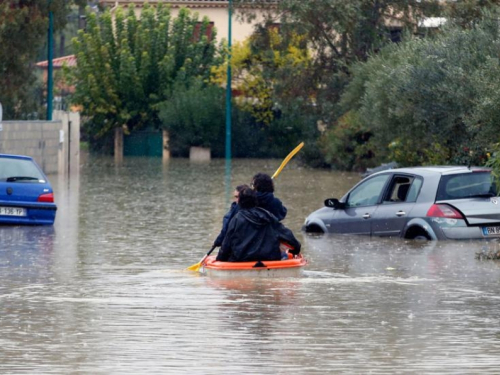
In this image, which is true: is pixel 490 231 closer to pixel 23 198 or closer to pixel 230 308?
pixel 230 308

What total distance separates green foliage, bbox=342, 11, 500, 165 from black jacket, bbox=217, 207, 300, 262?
7.47 m

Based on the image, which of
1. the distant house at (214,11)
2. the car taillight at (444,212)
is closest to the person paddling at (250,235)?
the car taillight at (444,212)

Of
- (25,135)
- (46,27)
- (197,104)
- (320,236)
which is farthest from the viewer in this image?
(197,104)

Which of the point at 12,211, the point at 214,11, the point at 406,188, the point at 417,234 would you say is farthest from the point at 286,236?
the point at 214,11

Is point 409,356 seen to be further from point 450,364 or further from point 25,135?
point 25,135

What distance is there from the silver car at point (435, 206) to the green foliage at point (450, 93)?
2353 mm

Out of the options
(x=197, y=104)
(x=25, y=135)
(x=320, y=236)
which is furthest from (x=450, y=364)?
(x=197, y=104)

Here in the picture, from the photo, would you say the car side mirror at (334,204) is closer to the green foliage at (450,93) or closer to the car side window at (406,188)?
the car side window at (406,188)

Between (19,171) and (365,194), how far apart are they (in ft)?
19.9

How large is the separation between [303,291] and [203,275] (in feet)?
5.63

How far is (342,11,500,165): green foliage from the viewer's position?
72.0 ft

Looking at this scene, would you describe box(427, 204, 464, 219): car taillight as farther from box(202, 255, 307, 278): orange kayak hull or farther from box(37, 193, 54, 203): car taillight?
box(37, 193, 54, 203): car taillight

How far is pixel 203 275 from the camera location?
14914 mm

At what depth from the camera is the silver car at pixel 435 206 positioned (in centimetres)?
1858
